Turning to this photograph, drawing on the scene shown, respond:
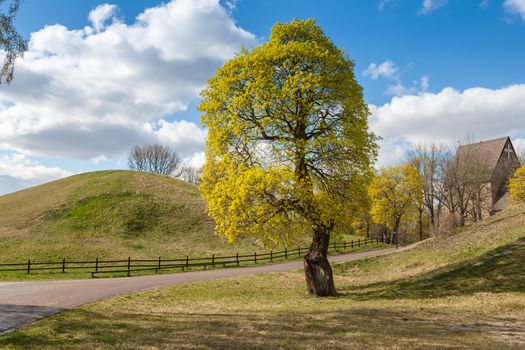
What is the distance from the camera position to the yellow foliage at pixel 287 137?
1889cm

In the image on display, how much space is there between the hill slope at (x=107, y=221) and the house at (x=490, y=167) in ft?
102

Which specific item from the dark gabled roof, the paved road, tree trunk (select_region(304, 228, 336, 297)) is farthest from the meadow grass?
the dark gabled roof

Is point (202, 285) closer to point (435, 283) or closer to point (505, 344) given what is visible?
point (435, 283)

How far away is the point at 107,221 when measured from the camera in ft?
179

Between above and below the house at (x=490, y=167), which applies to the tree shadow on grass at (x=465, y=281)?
below

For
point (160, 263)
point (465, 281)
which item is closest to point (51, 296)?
point (465, 281)

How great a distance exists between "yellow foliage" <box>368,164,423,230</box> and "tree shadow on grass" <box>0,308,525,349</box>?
160 ft

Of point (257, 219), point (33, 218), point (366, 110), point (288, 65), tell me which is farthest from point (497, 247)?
point (33, 218)

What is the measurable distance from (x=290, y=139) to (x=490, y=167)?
52979mm

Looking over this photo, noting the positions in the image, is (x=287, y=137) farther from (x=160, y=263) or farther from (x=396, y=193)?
(x=396, y=193)

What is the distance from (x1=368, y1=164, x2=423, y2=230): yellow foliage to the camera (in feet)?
198

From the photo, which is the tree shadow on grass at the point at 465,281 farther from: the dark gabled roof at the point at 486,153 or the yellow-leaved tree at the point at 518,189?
the dark gabled roof at the point at 486,153

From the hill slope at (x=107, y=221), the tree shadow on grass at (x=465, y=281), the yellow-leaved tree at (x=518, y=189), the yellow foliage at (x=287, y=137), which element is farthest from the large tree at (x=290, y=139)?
the yellow-leaved tree at (x=518, y=189)

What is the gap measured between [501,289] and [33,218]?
185 feet
